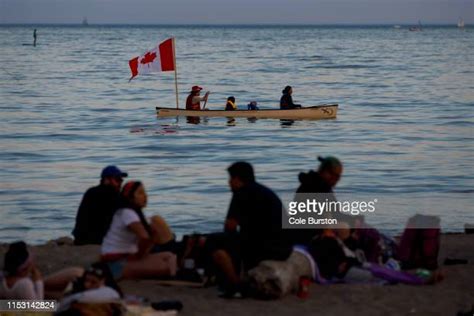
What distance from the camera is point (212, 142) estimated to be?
32.2m

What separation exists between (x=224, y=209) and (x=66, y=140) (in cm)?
1521

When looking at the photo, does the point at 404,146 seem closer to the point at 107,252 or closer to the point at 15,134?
the point at 15,134

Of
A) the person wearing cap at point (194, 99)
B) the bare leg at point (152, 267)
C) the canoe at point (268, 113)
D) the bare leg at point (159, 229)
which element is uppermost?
the person wearing cap at point (194, 99)

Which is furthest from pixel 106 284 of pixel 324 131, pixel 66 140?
pixel 324 131

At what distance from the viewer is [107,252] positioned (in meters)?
10.7

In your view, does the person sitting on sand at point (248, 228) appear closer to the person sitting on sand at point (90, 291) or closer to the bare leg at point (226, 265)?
the bare leg at point (226, 265)

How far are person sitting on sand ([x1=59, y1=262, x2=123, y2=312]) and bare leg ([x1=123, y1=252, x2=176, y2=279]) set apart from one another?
5.62 ft

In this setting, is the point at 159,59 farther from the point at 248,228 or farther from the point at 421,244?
the point at 248,228

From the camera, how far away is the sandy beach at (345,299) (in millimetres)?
10000

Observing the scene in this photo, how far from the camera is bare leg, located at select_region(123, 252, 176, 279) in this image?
35.9 ft

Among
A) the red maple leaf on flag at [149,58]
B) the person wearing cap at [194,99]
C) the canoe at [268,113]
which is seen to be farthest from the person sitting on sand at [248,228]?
the canoe at [268,113]

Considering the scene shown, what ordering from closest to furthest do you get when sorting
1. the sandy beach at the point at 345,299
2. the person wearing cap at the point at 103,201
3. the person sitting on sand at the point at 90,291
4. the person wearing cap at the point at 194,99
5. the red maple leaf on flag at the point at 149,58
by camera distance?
the person sitting on sand at the point at 90,291 < the sandy beach at the point at 345,299 < the person wearing cap at the point at 103,201 < the red maple leaf on flag at the point at 149,58 < the person wearing cap at the point at 194,99

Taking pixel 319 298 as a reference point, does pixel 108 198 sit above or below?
above

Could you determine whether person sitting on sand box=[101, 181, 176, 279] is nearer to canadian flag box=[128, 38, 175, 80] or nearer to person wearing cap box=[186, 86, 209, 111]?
canadian flag box=[128, 38, 175, 80]
